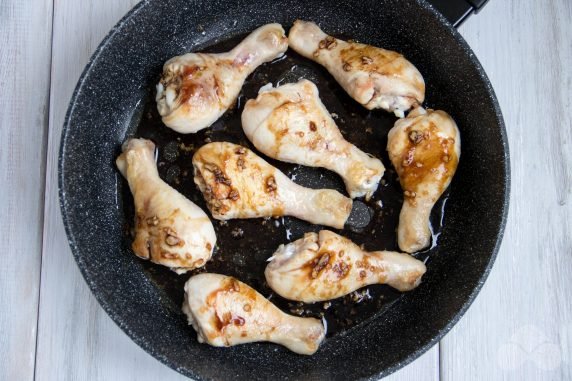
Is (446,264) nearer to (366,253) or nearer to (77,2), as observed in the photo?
(366,253)

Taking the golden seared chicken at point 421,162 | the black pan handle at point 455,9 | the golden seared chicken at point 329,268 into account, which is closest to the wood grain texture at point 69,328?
the golden seared chicken at point 329,268

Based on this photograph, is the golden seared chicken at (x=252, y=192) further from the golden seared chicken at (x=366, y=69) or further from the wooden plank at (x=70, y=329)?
the wooden plank at (x=70, y=329)

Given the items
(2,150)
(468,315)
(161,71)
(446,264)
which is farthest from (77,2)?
(468,315)

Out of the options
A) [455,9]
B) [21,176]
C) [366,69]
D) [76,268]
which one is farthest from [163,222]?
[455,9]

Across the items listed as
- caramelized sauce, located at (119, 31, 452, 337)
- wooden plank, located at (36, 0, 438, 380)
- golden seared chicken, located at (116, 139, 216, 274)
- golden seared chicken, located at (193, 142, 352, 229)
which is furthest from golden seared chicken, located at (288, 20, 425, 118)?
wooden plank, located at (36, 0, 438, 380)

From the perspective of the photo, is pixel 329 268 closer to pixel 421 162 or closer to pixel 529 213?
pixel 421 162

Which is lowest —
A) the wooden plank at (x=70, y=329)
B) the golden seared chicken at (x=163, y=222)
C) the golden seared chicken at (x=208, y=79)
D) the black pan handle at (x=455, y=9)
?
the wooden plank at (x=70, y=329)
